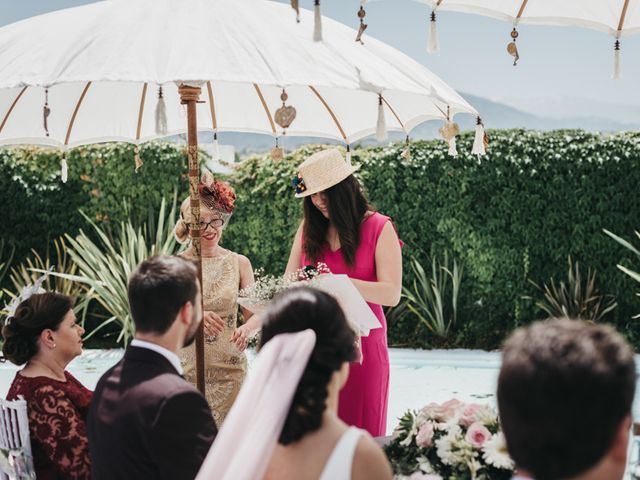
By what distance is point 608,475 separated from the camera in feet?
5.11

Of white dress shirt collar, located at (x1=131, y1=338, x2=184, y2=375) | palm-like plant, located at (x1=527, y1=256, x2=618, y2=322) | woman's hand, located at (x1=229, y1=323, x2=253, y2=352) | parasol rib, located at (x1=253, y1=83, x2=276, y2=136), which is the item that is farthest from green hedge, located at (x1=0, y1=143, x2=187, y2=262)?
white dress shirt collar, located at (x1=131, y1=338, x2=184, y2=375)

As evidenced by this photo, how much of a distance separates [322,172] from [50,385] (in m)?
1.64

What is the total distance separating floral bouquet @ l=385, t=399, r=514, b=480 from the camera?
2570 mm

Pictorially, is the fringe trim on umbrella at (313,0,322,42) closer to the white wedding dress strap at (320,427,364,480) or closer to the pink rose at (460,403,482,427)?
the pink rose at (460,403,482,427)

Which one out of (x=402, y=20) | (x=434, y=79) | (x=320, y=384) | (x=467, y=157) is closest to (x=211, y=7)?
(x=434, y=79)

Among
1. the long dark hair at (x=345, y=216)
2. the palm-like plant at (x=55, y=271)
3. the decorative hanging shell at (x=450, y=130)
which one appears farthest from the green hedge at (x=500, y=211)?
the decorative hanging shell at (x=450, y=130)

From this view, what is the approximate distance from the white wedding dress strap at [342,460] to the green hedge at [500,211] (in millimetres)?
7191

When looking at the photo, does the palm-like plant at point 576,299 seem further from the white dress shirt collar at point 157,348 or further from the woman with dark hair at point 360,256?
the white dress shirt collar at point 157,348

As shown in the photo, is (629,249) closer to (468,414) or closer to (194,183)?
(194,183)

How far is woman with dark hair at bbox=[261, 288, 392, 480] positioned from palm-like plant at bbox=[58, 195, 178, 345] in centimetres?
719

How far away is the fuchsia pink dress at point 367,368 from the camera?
13.4 feet

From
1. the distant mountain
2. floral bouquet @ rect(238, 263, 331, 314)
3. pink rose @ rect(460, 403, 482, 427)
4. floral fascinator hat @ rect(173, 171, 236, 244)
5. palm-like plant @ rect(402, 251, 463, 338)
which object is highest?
floral fascinator hat @ rect(173, 171, 236, 244)

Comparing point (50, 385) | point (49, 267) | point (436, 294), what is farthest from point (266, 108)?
point (49, 267)

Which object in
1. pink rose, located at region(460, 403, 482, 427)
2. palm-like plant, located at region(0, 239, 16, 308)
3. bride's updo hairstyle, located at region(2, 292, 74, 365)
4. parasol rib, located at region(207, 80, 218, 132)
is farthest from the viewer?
palm-like plant, located at region(0, 239, 16, 308)
